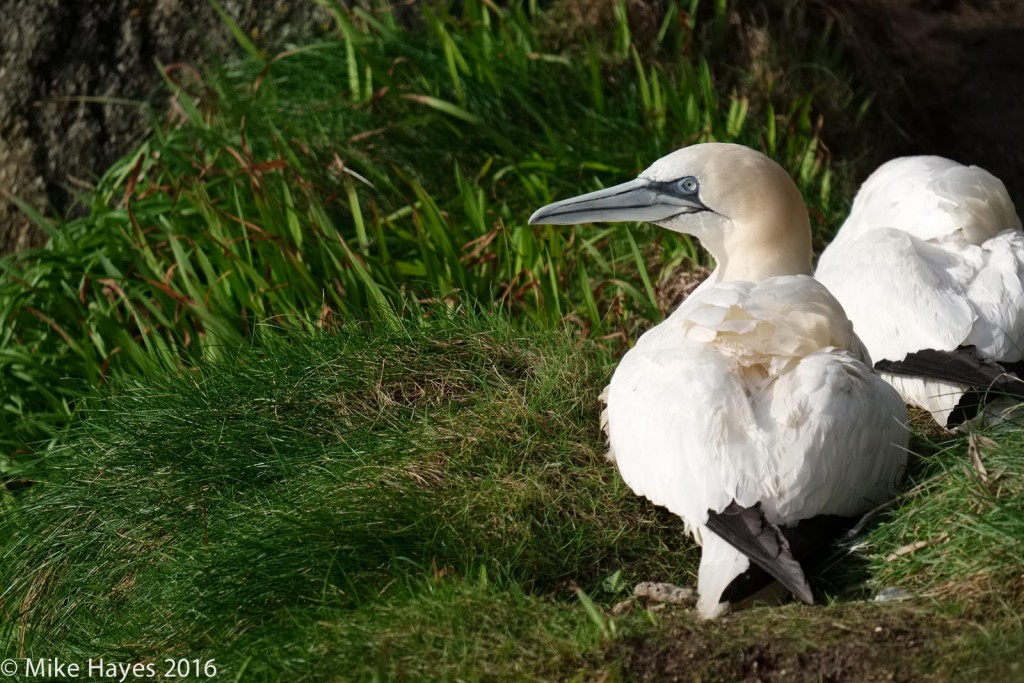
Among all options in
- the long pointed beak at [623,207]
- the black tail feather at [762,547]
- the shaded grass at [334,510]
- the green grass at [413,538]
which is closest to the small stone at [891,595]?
the green grass at [413,538]

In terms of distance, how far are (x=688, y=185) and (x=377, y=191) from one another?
1.86 metres

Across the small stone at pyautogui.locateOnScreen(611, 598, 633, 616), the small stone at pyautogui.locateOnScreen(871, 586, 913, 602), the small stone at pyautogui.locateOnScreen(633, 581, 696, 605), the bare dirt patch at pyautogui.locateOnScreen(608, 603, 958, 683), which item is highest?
the bare dirt patch at pyautogui.locateOnScreen(608, 603, 958, 683)

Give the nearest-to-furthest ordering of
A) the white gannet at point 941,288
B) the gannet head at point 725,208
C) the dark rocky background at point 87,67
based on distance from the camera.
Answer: the white gannet at point 941,288, the gannet head at point 725,208, the dark rocky background at point 87,67

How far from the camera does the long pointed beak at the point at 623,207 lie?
435 centimetres

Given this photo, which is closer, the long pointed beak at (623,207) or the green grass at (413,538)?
the green grass at (413,538)

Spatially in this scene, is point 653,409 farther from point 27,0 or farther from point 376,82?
point 27,0

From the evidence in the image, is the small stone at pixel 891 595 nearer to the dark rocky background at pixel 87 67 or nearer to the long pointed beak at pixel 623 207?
the long pointed beak at pixel 623 207

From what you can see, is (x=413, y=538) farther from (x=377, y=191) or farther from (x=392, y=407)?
(x=377, y=191)

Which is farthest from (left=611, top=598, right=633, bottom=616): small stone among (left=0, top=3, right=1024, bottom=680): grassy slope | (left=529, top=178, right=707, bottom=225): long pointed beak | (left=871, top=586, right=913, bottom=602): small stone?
(left=529, top=178, right=707, bottom=225): long pointed beak

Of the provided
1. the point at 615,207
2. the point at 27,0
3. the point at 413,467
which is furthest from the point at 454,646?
the point at 27,0

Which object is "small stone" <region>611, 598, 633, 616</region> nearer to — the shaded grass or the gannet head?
the shaded grass

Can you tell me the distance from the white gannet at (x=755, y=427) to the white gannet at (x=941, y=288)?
1.46 ft

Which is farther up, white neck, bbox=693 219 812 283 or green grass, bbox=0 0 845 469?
white neck, bbox=693 219 812 283

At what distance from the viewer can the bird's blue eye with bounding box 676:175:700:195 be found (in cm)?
430
